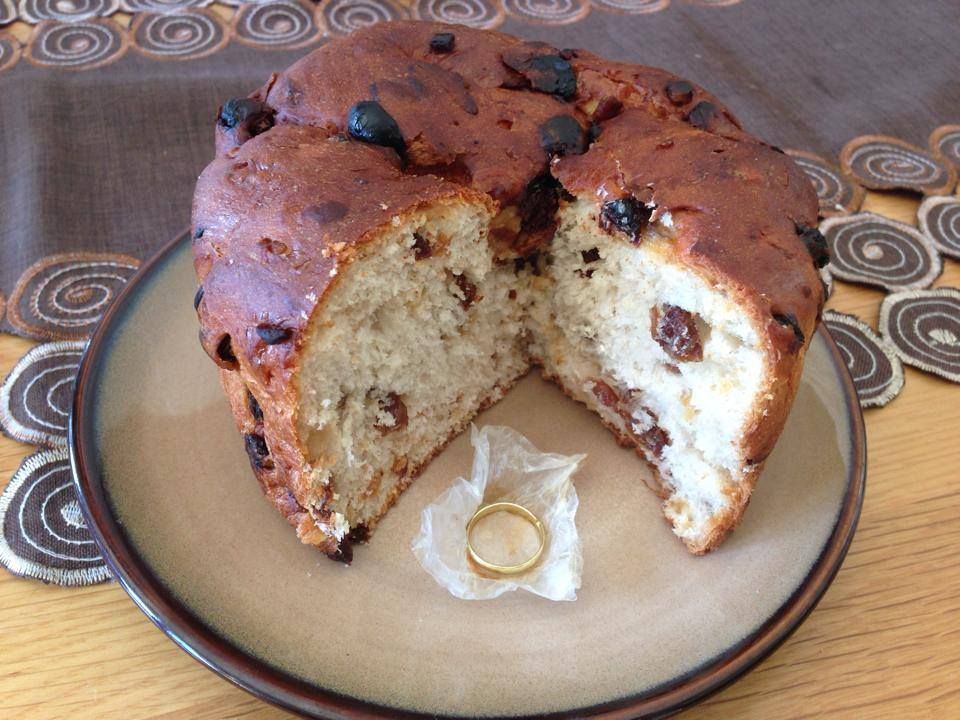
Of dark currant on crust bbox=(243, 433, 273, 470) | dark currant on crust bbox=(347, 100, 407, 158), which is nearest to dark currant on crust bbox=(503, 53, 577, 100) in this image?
dark currant on crust bbox=(347, 100, 407, 158)

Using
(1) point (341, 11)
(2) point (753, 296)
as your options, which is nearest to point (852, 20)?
(1) point (341, 11)

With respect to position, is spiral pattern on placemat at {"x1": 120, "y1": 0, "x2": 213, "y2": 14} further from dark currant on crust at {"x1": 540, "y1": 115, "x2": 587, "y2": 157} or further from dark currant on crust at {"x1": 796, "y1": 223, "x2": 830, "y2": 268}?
dark currant on crust at {"x1": 796, "y1": 223, "x2": 830, "y2": 268}

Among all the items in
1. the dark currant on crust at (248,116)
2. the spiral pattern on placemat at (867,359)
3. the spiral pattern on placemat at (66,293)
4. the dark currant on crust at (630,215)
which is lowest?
the spiral pattern on placemat at (66,293)

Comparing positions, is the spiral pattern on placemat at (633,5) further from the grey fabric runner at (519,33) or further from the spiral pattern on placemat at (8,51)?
the spiral pattern on placemat at (8,51)

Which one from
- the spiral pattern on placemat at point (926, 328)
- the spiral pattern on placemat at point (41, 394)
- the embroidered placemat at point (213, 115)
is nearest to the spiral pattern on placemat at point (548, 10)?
the embroidered placemat at point (213, 115)

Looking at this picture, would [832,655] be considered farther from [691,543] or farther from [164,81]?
[164,81]

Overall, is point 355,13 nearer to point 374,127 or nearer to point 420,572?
point 374,127

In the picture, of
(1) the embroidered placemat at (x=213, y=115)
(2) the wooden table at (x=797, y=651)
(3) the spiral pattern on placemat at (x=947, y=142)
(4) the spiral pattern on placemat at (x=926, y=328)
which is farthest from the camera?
(3) the spiral pattern on placemat at (x=947, y=142)
